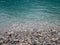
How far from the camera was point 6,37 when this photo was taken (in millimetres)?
4836

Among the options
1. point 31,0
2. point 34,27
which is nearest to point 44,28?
point 34,27

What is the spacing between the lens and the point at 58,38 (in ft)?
15.8

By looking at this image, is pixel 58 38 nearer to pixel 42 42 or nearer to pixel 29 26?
pixel 42 42

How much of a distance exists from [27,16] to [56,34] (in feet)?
9.42

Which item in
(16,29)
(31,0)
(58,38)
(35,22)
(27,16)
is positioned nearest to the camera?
(58,38)

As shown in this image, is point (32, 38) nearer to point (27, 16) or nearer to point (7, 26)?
point (7, 26)

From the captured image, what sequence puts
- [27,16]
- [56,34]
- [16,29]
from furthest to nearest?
[27,16]
[16,29]
[56,34]

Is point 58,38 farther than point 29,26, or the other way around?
point 29,26

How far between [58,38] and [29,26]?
1.88 m

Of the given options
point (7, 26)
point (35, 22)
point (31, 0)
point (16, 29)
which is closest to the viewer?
point (16, 29)

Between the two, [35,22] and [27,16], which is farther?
[27,16]

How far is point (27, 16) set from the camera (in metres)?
7.70

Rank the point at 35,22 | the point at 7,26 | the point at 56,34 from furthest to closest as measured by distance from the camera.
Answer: the point at 35,22 → the point at 7,26 → the point at 56,34

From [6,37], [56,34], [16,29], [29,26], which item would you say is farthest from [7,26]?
[56,34]
